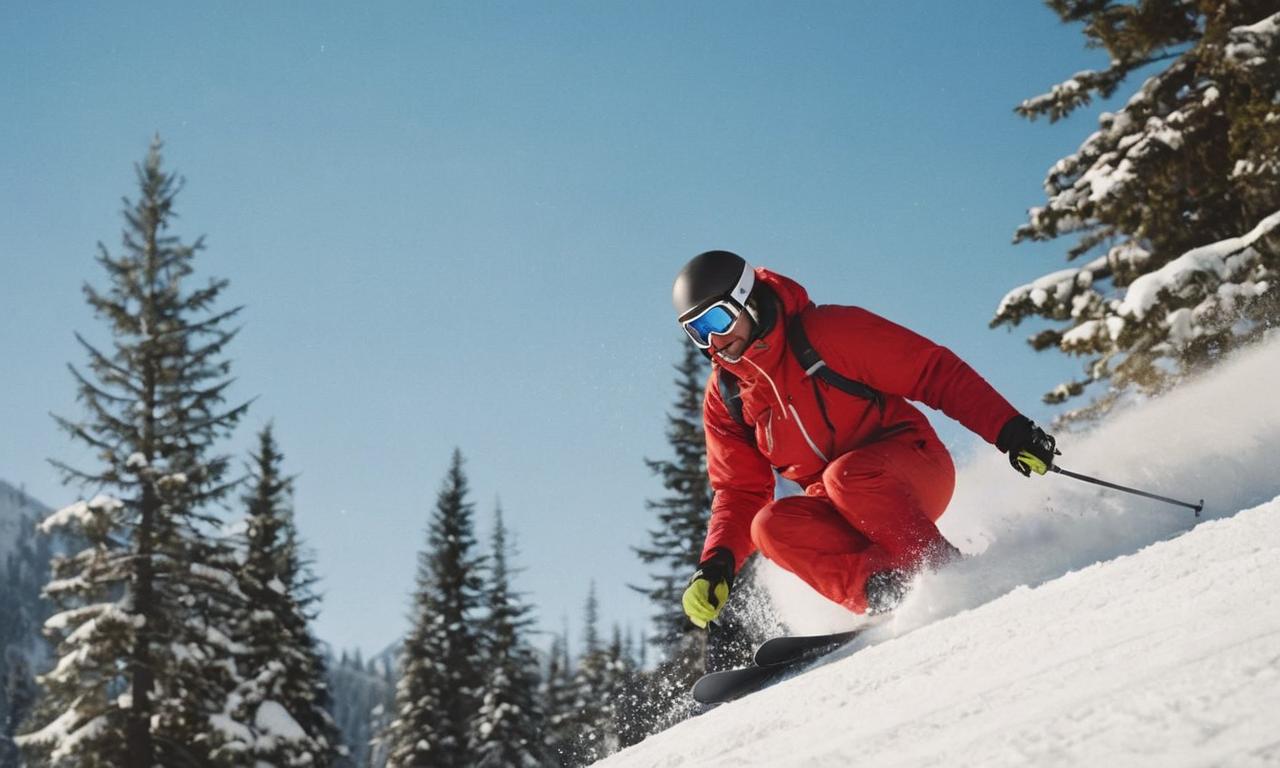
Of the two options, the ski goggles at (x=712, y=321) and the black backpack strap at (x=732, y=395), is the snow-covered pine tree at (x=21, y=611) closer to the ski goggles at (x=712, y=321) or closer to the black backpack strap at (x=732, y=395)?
the black backpack strap at (x=732, y=395)

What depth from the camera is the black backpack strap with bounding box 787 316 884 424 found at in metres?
Result: 4.43

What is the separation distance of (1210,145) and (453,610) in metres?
22.2

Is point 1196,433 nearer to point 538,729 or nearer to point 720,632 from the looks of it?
point 720,632

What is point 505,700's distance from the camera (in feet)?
83.9

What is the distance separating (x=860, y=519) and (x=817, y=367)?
75 centimetres

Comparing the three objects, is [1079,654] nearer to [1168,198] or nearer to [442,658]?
[1168,198]

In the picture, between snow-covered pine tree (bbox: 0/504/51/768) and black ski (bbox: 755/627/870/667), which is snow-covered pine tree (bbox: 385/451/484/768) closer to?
black ski (bbox: 755/627/870/667)

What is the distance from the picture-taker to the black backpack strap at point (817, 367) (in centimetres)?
443

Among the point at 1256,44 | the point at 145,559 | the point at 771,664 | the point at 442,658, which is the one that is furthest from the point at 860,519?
the point at 442,658

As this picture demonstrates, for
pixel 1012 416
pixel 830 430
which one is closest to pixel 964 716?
pixel 1012 416

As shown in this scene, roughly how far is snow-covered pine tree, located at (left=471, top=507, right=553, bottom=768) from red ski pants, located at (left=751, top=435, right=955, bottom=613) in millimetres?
21355

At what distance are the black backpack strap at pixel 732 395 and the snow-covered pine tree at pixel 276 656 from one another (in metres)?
12.8

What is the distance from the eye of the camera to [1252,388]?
5688 mm

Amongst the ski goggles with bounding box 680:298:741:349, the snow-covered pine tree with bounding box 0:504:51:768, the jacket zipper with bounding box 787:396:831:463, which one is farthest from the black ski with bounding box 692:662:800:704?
the snow-covered pine tree with bounding box 0:504:51:768
